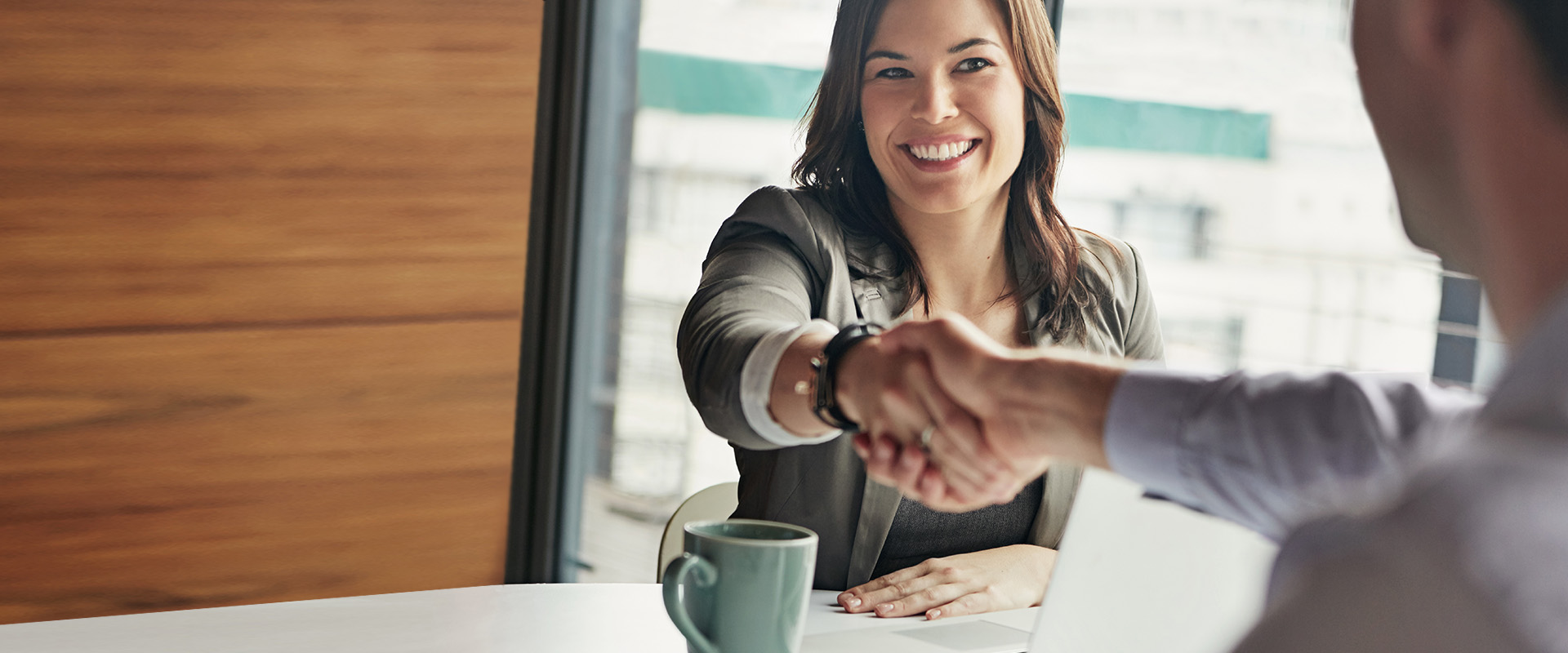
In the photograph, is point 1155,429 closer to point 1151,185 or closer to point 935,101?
point 935,101

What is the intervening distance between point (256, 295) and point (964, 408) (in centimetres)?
185

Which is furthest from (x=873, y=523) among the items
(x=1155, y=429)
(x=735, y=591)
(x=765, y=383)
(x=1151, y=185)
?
(x=1151, y=185)

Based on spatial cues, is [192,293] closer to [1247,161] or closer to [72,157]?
[72,157]

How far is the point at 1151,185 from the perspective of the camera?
204 centimetres

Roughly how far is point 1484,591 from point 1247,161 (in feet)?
5.96

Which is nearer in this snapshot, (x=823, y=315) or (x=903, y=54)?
(x=823, y=315)

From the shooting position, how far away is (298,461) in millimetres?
2398

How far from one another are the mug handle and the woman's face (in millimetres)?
913

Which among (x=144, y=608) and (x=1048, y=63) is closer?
(x=1048, y=63)

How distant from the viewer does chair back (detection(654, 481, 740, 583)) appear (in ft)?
4.62

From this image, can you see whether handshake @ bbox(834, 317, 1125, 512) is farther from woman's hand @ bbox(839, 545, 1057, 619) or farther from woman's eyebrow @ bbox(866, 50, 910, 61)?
woman's eyebrow @ bbox(866, 50, 910, 61)

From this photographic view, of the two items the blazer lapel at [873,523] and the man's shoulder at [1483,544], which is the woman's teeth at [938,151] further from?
the man's shoulder at [1483,544]

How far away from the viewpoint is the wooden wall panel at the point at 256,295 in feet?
6.91

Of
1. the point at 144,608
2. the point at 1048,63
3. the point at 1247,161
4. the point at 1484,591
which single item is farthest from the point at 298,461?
the point at 1484,591
